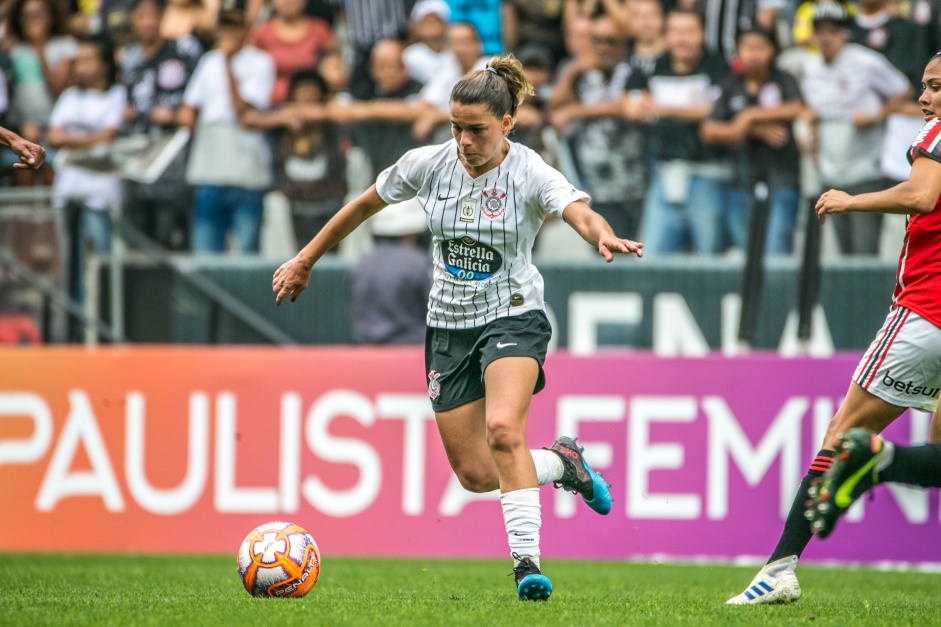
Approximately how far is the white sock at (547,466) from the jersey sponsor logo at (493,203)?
3.98 ft

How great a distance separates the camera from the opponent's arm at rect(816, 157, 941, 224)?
546 centimetres

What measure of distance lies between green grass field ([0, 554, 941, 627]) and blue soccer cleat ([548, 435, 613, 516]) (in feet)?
1.61

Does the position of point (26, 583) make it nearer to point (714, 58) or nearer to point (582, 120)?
point (582, 120)

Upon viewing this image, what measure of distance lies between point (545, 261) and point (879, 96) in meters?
3.15

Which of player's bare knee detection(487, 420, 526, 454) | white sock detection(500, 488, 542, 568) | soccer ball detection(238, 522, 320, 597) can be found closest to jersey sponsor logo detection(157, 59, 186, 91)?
soccer ball detection(238, 522, 320, 597)

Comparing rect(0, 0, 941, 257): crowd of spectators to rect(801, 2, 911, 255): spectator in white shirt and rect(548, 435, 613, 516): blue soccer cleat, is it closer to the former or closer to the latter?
rect(801, 2, 911, 255): spectator in white shirt

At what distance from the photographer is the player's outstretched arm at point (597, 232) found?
17.5 feet

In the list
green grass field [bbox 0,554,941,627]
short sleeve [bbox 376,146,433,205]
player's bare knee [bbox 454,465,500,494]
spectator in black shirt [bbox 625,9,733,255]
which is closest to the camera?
green grass field [bbox 0,554,941,627]

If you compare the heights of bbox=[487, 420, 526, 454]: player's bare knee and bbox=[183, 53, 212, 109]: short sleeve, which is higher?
bbox=[183, 53, 212, 109]: short sleeve

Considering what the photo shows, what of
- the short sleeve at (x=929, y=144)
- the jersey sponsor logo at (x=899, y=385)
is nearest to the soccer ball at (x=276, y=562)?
the jersey sponsor logo at (x=899, y=385)

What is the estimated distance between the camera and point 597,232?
5.56 m

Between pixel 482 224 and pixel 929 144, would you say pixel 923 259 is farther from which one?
pixel 482 224

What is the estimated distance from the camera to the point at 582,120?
36.1 feet

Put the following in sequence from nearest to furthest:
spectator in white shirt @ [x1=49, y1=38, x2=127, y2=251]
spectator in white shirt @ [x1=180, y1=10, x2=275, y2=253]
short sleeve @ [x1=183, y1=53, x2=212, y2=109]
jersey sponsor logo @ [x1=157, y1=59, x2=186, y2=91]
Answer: spectator in white shirt @ [x1=180, y1=10, x2=275, y2=253] → spectator in white shirt @ [x1=49, y1=38, x2=127, y2=251] → short sleeve @ [x1=183, y1=53, x2=212, y2=109] → jersey sponsor logo @ [x1=157, y1=59, x2=186, y2=91]
